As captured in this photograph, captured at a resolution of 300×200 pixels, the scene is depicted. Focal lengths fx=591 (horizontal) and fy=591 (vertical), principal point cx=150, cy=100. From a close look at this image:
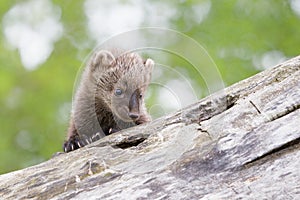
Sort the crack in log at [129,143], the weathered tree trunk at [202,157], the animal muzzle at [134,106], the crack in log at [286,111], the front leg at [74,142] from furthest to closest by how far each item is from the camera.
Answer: the front leg at [74,142] → the animal muzzle at [134,106] → the crack in log at [129,143] → the crack in log at [286,111] → the weathered tree trunk at [202,157]

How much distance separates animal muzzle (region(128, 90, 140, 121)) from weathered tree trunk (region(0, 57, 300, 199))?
0.50 meters

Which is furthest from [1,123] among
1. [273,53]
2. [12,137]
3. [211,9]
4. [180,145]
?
[180,145]

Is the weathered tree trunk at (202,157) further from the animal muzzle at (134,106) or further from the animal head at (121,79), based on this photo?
the animal head at (121,79)

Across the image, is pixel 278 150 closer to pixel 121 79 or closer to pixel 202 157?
pixel 202 157

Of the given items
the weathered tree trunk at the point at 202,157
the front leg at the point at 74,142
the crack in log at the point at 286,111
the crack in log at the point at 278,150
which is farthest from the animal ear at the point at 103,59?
the crack in log at the point at 278,150

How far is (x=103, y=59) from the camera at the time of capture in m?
4.37

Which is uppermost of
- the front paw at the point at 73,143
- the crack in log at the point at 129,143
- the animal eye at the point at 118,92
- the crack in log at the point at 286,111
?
the animal eye at the point at 118,92

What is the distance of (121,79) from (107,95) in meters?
0.16

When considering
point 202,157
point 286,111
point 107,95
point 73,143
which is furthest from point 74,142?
point 286,111

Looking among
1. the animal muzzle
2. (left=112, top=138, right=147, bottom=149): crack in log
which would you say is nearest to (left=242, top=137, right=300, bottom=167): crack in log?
(left=112, top=138, right=147, bottom=149): crack in log

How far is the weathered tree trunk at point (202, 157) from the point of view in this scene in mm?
2701

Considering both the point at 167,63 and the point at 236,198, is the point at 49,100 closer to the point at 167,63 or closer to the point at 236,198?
the point at 167,63

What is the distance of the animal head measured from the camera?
4.22m

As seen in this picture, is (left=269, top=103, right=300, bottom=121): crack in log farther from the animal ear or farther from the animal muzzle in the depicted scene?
the animal ear
